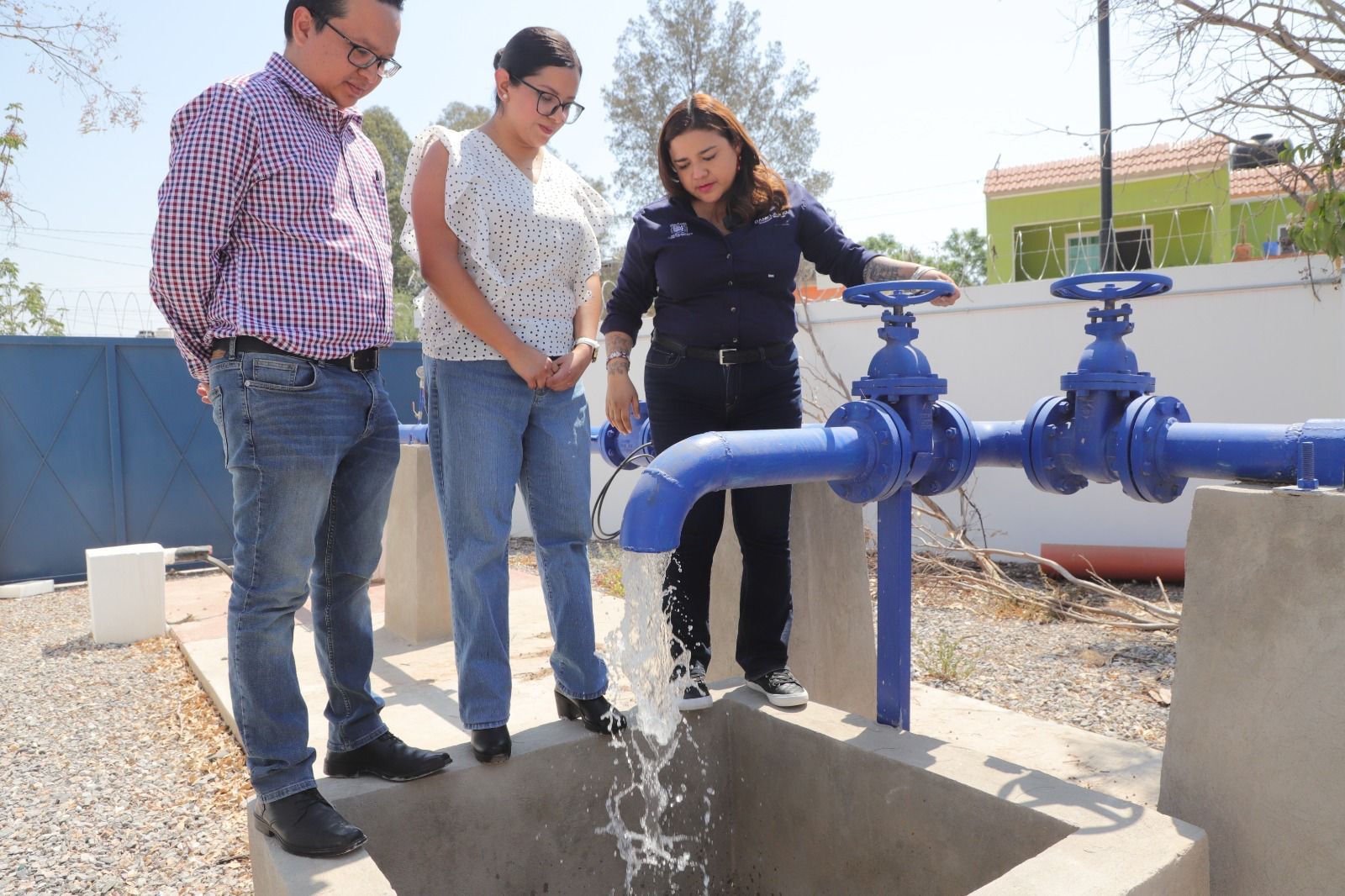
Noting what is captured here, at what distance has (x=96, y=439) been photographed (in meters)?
7.87

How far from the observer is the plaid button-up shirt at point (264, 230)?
170 centimetres

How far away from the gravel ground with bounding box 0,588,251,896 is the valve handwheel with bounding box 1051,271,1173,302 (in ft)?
7.85

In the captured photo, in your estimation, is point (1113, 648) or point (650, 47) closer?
point (1113, 648)

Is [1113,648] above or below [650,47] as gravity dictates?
below

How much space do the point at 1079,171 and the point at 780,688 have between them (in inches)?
585

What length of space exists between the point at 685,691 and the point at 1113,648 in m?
2.71

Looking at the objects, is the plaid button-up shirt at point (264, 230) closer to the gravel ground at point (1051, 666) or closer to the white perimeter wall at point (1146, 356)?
the gravel ground at point (1051, 666)

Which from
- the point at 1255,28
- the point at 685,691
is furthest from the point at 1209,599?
the point at 1255,28

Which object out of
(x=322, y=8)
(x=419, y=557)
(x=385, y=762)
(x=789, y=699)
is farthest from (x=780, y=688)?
(x=419, y=557)

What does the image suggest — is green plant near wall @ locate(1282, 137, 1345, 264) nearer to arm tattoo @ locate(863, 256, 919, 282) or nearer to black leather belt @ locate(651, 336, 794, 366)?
arm tattoo @ locate(863, 256, 919, 282)

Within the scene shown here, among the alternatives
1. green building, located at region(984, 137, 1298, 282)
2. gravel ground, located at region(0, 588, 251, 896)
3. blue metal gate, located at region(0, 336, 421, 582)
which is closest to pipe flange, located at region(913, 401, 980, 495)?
gravel ground, located at region(0, 588, 251, 896)

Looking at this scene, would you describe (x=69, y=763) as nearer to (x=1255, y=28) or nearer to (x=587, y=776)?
(x=587, y=776)

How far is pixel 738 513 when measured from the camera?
2547 millimetres

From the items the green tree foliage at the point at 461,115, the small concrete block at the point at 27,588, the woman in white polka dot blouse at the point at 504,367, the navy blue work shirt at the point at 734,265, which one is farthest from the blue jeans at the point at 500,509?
the green tree foliage at the point at 461,115
